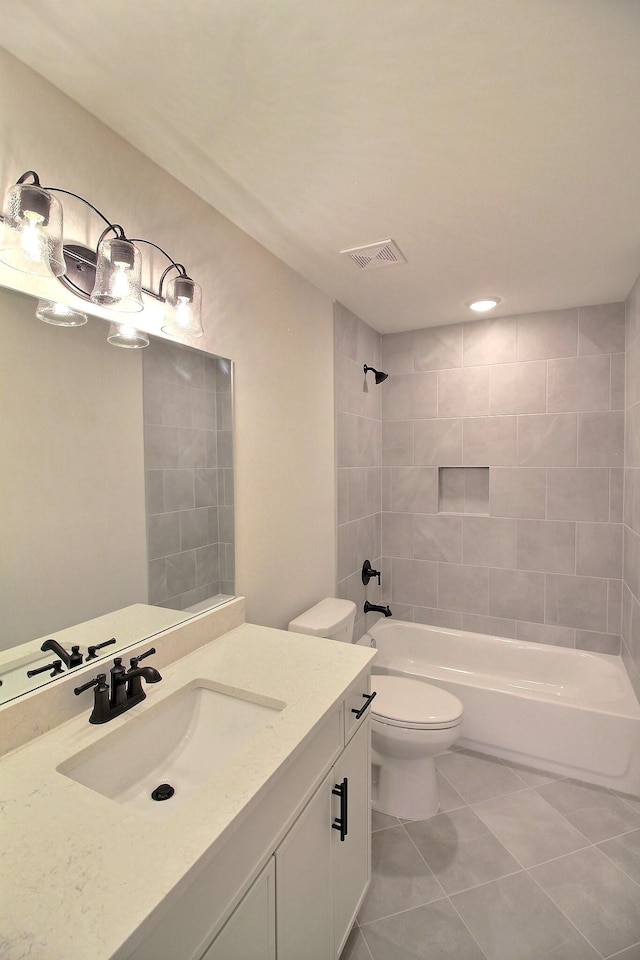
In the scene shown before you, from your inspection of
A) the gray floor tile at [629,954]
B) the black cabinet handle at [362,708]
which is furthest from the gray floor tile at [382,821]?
the black cabinet handle at [362,708]

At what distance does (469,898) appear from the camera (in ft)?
5.21

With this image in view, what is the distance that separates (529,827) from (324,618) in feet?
4.03

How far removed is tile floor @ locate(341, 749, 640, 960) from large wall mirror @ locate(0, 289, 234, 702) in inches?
49.2

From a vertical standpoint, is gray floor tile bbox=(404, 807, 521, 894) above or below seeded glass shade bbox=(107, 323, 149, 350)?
below

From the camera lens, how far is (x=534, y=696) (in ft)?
7.54

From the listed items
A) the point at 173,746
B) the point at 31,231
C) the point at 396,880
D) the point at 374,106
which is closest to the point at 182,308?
the point at 31,231

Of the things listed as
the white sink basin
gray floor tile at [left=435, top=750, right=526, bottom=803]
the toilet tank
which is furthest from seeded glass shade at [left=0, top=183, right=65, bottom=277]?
gray floor tile at [left=435, top=750, right=526, bottom=803]

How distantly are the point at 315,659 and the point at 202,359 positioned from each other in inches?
43.4

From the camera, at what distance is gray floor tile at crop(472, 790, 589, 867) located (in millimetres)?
1788

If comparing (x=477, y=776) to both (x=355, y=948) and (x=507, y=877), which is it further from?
(x=355, y=948)

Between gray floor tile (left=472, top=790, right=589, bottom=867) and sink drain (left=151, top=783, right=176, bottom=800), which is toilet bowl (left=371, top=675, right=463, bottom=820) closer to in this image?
gray floor tile (left=472, top=790, right=589, bottom=867)

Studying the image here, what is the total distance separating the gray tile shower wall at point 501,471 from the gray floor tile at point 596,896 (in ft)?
4.00

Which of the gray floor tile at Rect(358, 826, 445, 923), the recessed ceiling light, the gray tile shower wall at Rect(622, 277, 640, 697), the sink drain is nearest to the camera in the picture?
the sink drain

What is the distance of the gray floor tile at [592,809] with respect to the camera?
1896 millimetres
